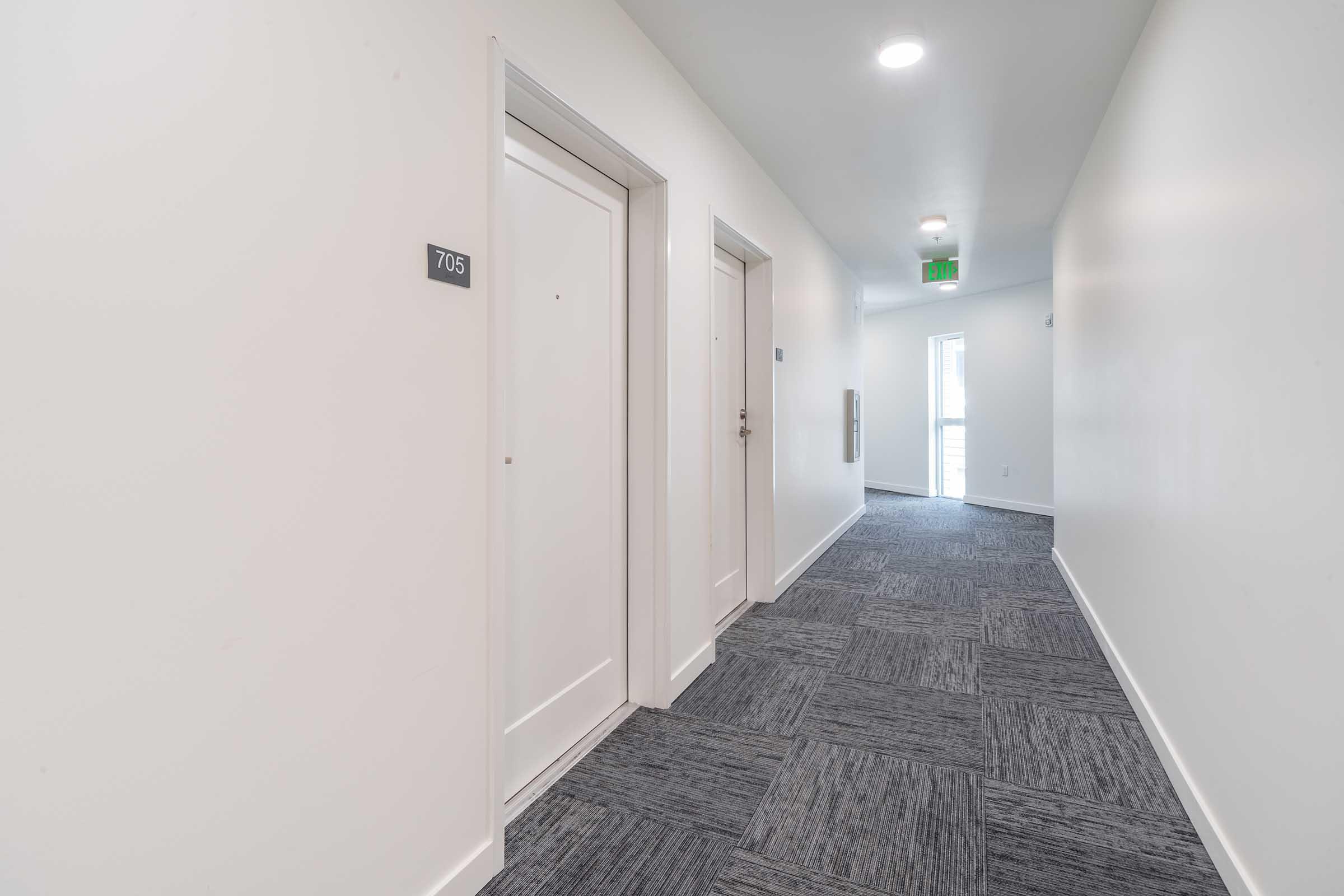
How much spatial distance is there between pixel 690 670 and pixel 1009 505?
19.0 ft

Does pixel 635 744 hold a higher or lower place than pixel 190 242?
lower

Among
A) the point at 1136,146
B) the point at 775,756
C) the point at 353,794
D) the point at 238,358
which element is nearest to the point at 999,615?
the point at 775,756

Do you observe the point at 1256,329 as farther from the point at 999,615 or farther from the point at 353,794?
the point at 999,615

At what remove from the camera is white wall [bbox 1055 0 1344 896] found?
3.95ft

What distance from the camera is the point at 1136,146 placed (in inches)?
97.0

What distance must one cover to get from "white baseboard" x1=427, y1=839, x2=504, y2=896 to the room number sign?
1308 millimetres

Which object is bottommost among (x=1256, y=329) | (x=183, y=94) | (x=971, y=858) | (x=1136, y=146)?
(x=971, y=858)

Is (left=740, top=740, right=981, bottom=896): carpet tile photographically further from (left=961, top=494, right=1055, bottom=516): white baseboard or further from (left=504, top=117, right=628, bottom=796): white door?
(left=961, top=494, right=1055, bottom=516): white baseboard

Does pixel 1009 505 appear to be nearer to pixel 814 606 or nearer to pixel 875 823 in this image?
pixel 814 606

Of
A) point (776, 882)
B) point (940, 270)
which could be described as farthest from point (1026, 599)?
point (940, 270)

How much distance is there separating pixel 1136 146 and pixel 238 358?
2.94 metres

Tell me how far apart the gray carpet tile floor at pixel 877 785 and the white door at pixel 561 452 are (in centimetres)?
20

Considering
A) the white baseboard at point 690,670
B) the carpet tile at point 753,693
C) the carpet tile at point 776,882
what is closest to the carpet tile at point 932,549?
the carpet tile at point 753,693

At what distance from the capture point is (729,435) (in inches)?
138
